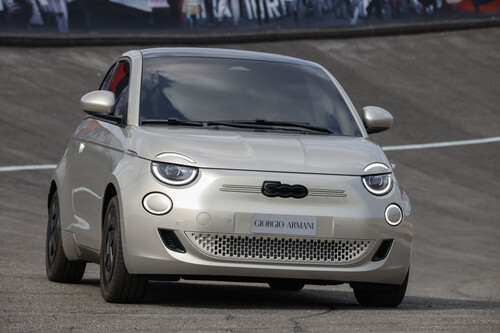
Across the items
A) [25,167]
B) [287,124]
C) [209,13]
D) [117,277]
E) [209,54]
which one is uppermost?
[209,54]

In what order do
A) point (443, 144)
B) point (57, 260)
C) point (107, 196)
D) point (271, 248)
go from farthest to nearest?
1. point (443, 144)
2. point (57, 260)
3. point (107, 196)
4. point (271, 248)

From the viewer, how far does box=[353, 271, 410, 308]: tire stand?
8.51 meters

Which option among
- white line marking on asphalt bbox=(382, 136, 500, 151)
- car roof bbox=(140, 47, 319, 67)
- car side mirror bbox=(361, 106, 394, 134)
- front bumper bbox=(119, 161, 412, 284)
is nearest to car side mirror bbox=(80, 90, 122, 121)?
car roof bbox=(140, 47, 319, 67)

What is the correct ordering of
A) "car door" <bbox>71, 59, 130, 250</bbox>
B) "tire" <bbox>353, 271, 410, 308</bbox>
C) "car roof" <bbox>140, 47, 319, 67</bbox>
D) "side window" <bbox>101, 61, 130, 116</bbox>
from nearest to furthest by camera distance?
"tire" <bbox>353, 271, 410, 308</bbox>, "car door" <bbox>71, 59, 130, 250</bbox>, "side window" <bbox>101, 61, 130, 116</bbox>, "car roof" <bbox>140, 47, 319, 67</bbox>

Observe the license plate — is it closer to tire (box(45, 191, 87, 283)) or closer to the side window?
the side window

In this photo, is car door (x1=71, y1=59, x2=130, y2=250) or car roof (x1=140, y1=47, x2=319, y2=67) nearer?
car door (x1=71, y1=59, x2=130, y2=250)

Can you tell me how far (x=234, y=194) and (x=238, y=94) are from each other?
134 cm

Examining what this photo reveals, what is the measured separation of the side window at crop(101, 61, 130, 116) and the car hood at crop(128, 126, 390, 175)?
2.20 feet

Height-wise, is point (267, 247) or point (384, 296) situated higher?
point (267, 247)

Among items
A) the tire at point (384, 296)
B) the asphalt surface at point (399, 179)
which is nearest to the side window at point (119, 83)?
the asphalt surface at point (399, 179)

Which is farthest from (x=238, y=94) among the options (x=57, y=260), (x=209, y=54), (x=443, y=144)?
(x=443, y=144)

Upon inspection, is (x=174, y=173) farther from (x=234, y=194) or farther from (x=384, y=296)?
(x=384, y=296)

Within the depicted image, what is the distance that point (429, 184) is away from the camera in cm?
2438

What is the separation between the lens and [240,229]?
7.80m
